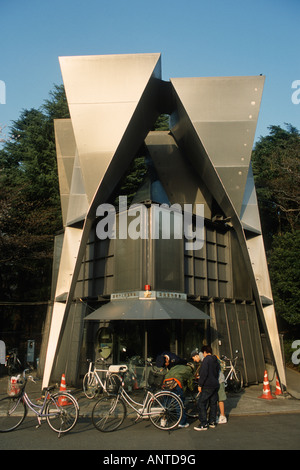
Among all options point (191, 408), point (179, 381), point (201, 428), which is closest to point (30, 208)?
point (191, 408)

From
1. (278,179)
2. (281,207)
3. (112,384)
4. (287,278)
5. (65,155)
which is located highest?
(278,179)

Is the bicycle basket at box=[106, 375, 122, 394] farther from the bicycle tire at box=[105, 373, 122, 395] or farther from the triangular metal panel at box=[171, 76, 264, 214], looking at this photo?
the triangular metal panel at box=[171, 76, 264, 214]

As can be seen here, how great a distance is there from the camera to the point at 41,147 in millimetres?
27656

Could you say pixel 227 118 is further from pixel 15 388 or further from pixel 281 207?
pixel 281 207

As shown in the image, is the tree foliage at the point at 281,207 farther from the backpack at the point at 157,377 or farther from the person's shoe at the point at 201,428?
the person's shoe at the point at 201,428

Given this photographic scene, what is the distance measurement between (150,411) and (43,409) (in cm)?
229

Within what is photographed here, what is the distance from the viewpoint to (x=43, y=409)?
7.61 m

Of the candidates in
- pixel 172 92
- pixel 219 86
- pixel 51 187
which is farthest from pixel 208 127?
pixel 51 187

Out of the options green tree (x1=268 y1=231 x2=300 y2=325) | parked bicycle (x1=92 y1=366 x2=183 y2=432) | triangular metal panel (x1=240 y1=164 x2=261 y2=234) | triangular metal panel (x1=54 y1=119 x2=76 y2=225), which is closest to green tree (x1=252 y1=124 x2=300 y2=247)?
green tree (x1=268 y1=231 x2=300 y2=325)

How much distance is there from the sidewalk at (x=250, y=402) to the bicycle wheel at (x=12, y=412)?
0.32m

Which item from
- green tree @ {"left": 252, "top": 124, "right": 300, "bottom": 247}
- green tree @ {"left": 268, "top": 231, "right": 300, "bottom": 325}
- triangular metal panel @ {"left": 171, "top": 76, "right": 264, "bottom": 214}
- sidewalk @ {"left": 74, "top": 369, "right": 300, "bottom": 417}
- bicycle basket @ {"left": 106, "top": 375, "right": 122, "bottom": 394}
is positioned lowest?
sidewalk @ {"left": 74, "top": 369, "right": 300, "bottom": 417}

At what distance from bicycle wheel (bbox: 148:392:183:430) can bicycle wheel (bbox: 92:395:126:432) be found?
63 cm

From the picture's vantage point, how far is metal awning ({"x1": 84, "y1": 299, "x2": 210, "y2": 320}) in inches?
436

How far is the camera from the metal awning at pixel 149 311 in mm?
11086
